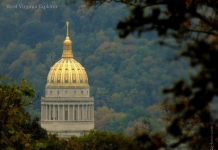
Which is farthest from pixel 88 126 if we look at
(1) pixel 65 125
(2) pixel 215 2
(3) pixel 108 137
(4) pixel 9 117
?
(2) pixel 215 2

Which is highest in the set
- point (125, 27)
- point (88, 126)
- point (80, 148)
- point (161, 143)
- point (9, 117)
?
point (88, 126)

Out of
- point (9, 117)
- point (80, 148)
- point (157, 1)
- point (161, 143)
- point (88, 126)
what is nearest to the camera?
point (161, 143)

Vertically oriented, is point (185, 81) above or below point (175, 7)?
below

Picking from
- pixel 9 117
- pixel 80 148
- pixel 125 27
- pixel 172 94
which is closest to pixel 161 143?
pixel 172 94

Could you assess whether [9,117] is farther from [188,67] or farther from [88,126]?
[88,126]

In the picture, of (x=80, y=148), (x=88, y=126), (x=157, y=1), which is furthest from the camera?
(x=88, y=126)

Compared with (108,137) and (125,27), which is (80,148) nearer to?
(108,137)

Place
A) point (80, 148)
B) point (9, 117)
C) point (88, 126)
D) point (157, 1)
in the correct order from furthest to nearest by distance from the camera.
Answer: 1. point (88, 126)
2. point (80, 148)
3. point (9, 117)
4. point (157, 1)

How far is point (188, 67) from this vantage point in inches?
716

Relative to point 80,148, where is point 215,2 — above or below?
below

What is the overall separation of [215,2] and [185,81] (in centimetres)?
199

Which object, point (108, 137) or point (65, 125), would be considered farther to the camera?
point (65, 125)

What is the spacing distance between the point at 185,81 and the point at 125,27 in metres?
1.15

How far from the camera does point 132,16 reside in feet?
60.5
